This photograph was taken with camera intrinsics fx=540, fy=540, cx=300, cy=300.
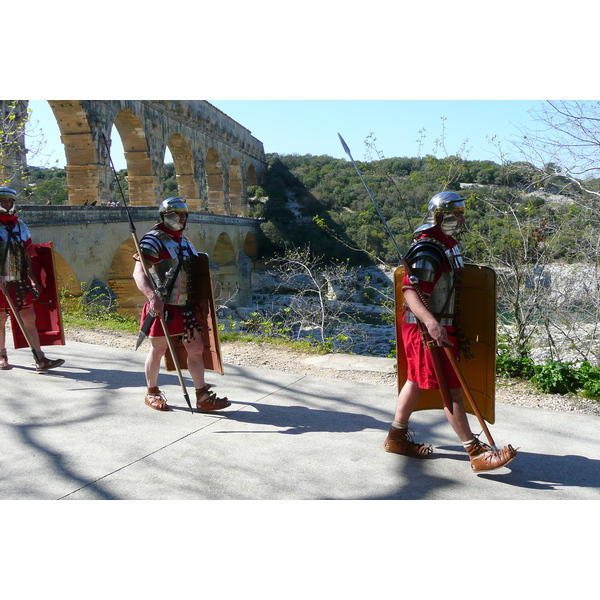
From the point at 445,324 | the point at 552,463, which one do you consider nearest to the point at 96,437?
the point at 445,324

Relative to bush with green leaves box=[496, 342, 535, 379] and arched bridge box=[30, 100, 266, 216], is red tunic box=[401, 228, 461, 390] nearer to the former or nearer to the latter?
bush with green leaves box=[496, 342, 535, 379]

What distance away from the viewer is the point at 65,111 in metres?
17.2

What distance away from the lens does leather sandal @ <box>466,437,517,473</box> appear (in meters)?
2.73

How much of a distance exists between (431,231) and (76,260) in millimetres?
12308

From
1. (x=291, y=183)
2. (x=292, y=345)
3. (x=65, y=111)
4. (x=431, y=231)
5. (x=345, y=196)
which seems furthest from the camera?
(x=291, y=183)

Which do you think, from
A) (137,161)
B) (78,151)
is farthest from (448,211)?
(137,161)

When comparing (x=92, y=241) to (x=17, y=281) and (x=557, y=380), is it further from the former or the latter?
(x=557, y=380)

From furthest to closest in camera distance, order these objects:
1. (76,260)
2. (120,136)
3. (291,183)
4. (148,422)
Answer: (291,183)
(120,136)
(76,260)
(148,422)

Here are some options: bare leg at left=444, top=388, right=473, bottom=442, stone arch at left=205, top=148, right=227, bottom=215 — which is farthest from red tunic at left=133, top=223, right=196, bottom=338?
stone arch at left=205, top=148, right=227, bottom=215

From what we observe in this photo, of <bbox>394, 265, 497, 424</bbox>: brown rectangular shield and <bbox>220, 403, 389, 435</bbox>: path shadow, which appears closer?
<bbox>394, 265, 497, 424</bbox>: brown rectangular shield

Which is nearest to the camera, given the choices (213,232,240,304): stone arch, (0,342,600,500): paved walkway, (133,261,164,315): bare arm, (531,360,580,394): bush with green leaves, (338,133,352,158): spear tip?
(0,342,600,500): paved walkway

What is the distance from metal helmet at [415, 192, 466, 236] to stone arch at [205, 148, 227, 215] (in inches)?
1326

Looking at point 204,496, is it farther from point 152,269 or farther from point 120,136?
point 120,136

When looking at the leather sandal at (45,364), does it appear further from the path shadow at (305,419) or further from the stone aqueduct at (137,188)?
the stone aqueduct at (137,188)
